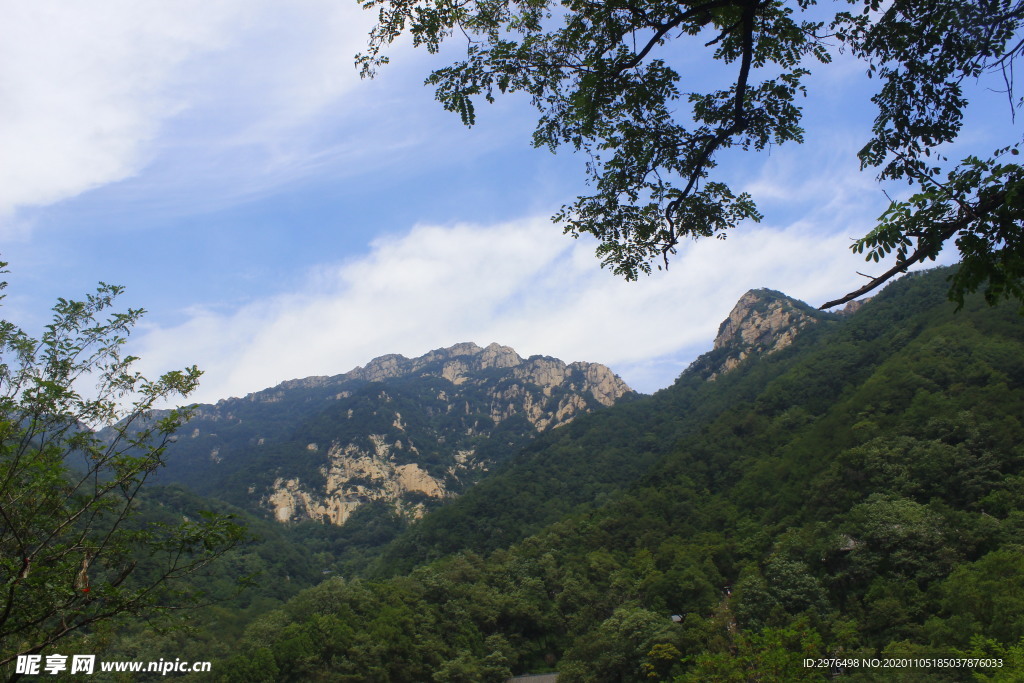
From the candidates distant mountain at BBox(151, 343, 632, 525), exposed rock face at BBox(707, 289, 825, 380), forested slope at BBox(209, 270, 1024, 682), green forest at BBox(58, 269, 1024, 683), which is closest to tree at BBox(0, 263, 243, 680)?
green forest at BBox(58, 269, 1024, 683)

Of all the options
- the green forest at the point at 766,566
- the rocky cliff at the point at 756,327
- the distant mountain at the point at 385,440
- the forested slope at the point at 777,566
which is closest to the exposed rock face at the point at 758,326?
the rocky cliff at the point at 756,327

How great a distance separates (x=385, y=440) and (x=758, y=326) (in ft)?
290

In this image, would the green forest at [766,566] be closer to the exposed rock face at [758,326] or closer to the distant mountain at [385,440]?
the exposed rock face at [758,326]

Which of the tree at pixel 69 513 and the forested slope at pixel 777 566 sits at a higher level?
the tree at pixel 69 513

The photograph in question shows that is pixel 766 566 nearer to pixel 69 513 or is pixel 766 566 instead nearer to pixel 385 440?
pixel 69 513

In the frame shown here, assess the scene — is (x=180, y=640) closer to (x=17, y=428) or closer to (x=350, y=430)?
(x=17, y=428)

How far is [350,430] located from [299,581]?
62.3 metres

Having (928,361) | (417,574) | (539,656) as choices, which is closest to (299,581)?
(417,574)

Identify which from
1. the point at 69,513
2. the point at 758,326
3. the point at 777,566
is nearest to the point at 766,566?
the point at 777,566

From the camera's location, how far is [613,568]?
4306 centimetres

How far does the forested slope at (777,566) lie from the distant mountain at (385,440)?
6065cm

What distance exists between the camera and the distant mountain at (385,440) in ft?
373

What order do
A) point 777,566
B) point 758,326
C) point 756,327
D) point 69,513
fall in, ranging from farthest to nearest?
point 756,327 → point 758,326 → point 777,566 → point 69,513

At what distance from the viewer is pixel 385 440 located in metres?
132
